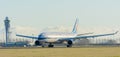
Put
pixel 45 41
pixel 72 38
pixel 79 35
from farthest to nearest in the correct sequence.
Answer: pixel 79 35 → pixel 72 38 → pixel 45 41

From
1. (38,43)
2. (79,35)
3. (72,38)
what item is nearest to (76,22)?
(79,35)

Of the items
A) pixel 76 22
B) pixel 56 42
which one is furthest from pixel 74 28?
pixel 56 42

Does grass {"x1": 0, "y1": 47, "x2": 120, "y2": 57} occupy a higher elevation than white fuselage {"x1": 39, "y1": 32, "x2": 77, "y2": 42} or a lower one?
lower

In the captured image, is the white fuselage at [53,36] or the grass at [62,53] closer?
the grass at [62,53]

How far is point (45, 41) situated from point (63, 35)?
7152mm

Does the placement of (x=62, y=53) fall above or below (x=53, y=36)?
below

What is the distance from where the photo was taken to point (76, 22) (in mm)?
126062

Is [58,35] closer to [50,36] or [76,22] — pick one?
[50,36]

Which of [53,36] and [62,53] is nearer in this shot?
[62,53]

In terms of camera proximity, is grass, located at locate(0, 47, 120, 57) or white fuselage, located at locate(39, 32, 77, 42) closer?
grass, located at locate(0, 47, 120, 57)

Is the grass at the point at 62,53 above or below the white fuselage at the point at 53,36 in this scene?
below

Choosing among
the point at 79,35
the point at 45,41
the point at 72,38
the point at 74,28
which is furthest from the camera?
the point at 74,28

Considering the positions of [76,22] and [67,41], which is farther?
[76,22]

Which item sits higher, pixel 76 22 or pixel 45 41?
pixel 76 22
